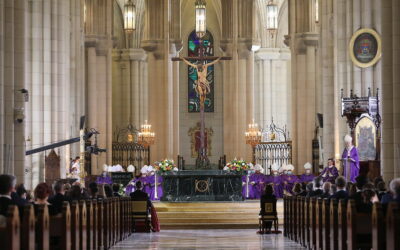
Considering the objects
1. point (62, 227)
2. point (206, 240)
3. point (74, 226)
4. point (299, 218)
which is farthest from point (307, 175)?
point (62, 227)

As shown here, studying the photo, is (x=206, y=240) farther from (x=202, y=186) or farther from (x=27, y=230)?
(x=27, y=230)

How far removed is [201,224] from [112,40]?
52.7 feet

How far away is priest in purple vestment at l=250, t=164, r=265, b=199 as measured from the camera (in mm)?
33844

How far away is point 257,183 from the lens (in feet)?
112

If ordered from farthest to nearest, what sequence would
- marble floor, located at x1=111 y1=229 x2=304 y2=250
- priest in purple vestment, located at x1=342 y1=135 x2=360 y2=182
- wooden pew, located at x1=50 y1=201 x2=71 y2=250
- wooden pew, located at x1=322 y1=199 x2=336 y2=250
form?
priest in purple vestment, located at x1=342 y1=135 x2=360 y2=182 < marble floor, located at x1=111 y1=229 x2=304 y2=250 < wooden pew, located at x1=322 y1=199 x2=336 y2=250 < wooden pew, located at x1=50 y1=201 x2=71 y2=250

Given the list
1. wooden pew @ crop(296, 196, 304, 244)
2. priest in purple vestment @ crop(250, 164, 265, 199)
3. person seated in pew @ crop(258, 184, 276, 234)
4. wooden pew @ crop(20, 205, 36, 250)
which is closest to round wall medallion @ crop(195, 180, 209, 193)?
priest in purple vestment @ crop(250, 164, 265, 199)

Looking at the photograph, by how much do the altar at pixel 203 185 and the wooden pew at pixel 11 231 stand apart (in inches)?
794

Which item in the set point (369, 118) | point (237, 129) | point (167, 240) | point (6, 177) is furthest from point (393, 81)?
point (237, 129)

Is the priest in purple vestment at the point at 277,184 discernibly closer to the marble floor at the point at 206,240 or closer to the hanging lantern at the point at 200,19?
the hanging lantern at the point at 200,19

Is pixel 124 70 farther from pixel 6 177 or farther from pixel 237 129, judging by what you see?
pixel 6 177

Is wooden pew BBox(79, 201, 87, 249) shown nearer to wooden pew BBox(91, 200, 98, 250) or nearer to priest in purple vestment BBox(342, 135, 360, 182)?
wooden pew BBox(91, 200, 98, 250)

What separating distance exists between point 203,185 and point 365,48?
22.3 feet

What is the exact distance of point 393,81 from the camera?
867 inches

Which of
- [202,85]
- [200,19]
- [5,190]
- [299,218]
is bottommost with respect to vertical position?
[299,218]
